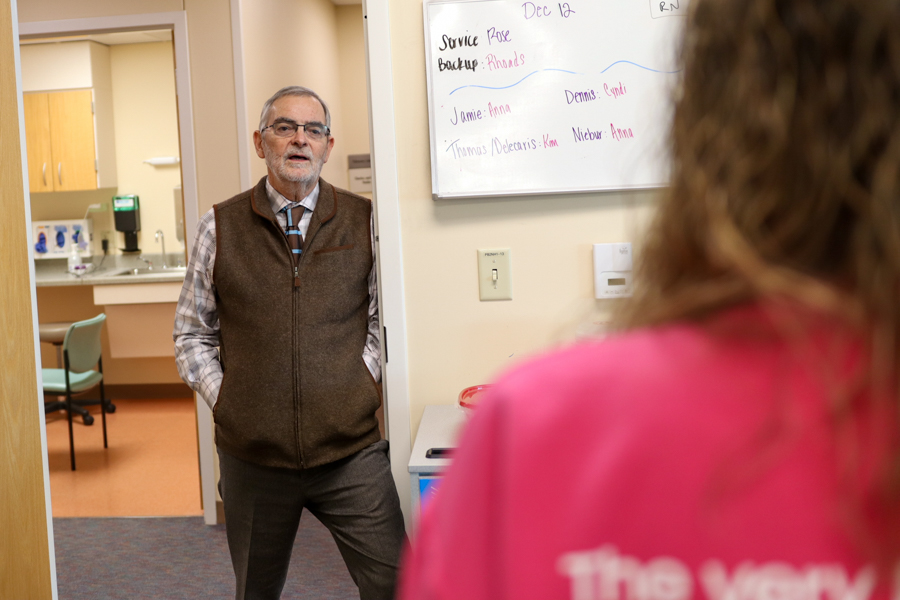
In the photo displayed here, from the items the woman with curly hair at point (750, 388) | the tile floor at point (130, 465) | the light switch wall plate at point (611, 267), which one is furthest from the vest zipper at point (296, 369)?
the tile floor at point (130, 465)

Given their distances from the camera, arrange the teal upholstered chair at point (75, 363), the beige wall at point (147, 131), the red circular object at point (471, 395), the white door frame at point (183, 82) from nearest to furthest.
Result: the red circular object at point (471, 395), the white door frame at point (183, 82), the teal upholstered chair at point (75, 363), the beige wall at point (147, 131)

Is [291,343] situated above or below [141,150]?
below

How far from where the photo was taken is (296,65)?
4.51 m

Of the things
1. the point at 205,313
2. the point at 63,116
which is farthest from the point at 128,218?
the point at 205,313

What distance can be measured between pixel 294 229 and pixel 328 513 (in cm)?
75

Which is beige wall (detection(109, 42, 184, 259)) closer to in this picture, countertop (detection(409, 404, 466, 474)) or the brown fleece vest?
the brown fleece vest

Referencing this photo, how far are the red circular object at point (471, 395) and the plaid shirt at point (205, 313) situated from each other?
28cm

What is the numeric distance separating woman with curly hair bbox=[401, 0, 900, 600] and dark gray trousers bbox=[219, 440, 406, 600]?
63.9 inches

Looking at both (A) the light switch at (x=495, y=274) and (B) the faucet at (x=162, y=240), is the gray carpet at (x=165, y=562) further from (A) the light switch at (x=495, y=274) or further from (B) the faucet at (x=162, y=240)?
(B) the faucet at (x=162, y=240)

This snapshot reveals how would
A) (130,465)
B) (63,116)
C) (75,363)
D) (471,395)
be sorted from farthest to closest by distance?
(63,116), (130,465), (75,363), (471,395)

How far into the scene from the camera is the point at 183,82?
3518 millimetres

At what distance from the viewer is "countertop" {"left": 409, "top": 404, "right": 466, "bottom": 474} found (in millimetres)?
1745

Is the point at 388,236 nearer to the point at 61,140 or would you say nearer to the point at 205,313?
the point at 205,313

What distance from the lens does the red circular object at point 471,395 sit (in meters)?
1.92
